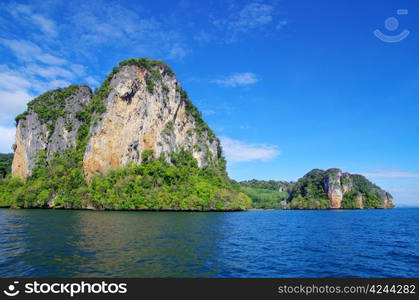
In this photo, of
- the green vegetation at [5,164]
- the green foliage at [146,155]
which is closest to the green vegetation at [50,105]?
the green vegetation at [5,164]

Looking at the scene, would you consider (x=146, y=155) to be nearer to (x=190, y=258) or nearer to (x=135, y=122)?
(x=135, y=122)

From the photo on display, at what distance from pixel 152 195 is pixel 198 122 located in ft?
219

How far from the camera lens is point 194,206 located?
100625 mm

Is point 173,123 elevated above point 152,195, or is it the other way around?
point 173,123

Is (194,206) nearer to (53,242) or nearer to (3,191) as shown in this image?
(53,242)

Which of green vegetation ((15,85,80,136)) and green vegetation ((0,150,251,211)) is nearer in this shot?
green vegetation ((0,150,251,211))

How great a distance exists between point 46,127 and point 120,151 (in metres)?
48.3

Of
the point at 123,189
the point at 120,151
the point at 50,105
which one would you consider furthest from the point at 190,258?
the point at 50,105

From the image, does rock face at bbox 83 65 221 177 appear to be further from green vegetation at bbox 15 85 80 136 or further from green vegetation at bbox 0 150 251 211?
green vegetation at bbox 15 85 80 136

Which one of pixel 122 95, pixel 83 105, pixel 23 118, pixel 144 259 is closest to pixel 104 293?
pixel 144 259

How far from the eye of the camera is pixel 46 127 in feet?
440

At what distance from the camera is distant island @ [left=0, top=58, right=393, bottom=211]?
10088 cm

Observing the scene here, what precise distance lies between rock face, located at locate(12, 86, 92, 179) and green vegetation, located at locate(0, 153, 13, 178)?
45.9 ft

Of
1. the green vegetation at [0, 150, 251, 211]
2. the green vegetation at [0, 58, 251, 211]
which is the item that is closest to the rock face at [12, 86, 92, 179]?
the green vegetation at [0, 58, 251, 211]
